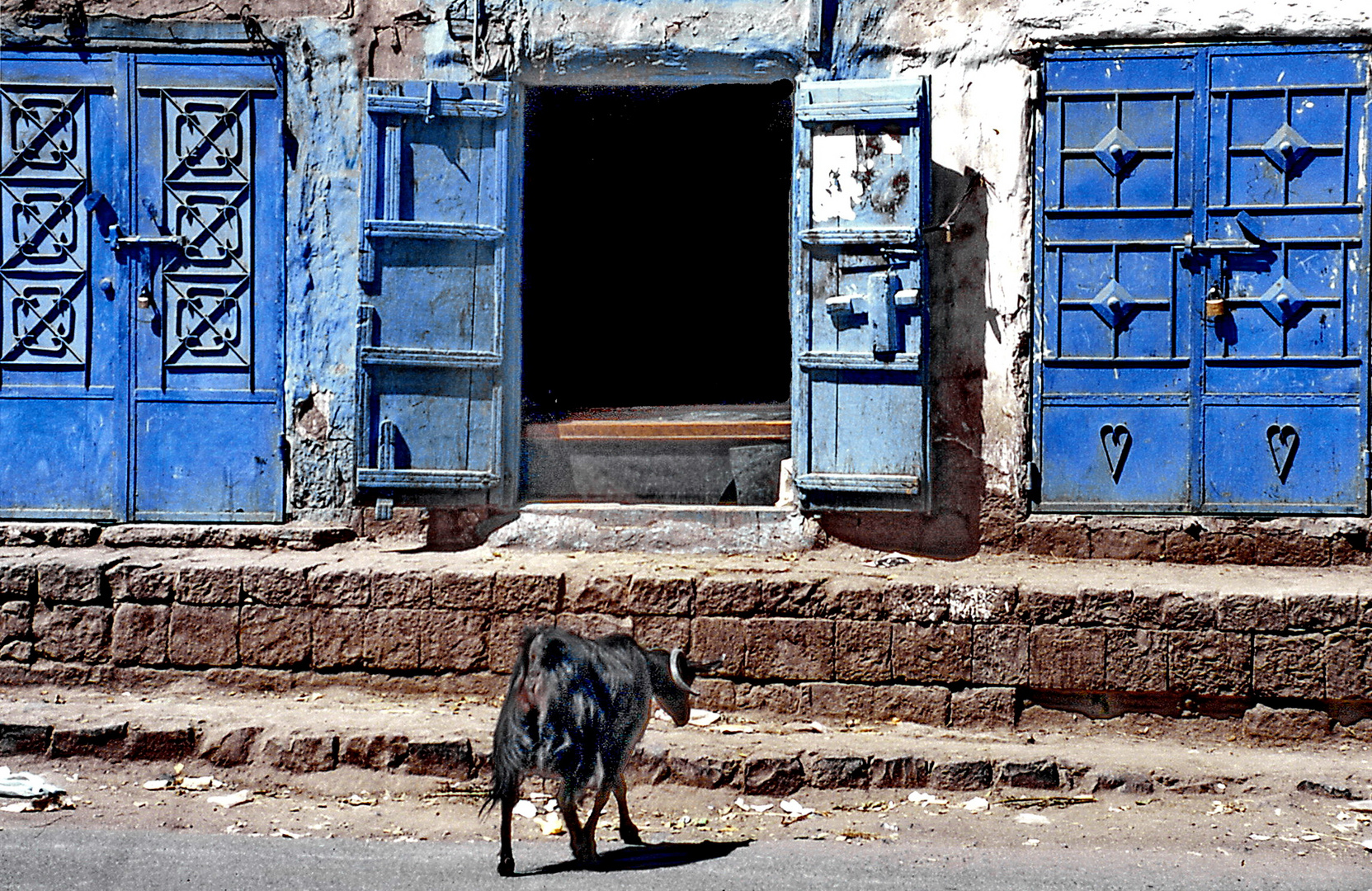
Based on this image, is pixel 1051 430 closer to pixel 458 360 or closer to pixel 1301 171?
pixel 1301 171

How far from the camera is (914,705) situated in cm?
575

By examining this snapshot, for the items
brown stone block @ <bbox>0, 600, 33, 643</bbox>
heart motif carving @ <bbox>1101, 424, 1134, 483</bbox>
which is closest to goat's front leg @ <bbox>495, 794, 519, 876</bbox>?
brown stone block @ <bbox>0, 600, 33, 643</bbox>

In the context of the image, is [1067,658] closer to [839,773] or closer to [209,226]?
[839,773]

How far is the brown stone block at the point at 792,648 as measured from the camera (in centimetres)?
577

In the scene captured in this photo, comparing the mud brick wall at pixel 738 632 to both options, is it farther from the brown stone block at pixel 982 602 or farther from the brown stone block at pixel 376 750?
the brown stone block at pixel 376 750

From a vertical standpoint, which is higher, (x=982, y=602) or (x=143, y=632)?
(x=982, y=602)

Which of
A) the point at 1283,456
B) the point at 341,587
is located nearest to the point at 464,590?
the point at 341,587

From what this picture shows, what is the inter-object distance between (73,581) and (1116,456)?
4.92 metres

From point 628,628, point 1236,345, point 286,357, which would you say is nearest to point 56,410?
point 286,357

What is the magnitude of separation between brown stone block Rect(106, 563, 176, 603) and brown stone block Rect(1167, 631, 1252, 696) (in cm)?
451

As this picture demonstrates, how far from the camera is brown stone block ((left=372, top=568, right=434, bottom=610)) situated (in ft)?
19.4

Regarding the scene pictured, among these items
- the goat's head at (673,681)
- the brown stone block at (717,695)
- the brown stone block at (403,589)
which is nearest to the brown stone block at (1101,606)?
the brown stone block at (717,695)

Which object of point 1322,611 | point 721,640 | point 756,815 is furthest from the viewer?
point 721,640

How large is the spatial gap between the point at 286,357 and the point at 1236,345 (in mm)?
4583
